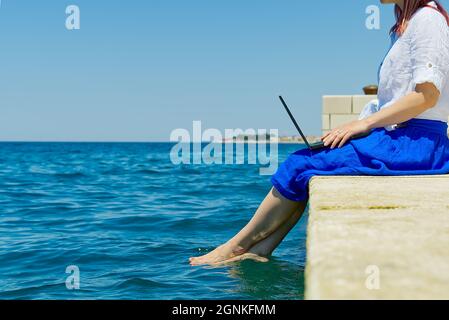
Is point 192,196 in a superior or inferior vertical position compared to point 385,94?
inferior

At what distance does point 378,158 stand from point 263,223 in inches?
29.1

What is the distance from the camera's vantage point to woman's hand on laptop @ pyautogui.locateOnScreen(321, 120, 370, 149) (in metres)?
3.25

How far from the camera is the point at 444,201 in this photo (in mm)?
2459

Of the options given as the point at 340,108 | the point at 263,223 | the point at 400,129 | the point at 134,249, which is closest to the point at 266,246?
the point at 263,223

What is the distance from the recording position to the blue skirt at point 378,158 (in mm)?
3217

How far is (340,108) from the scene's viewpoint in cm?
1338

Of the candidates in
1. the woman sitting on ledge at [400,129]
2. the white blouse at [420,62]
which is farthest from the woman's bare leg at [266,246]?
the white blouse at [420,62]

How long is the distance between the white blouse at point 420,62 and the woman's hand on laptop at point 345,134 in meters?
0.17

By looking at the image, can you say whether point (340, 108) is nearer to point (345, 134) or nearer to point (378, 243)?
point (345, 134)
